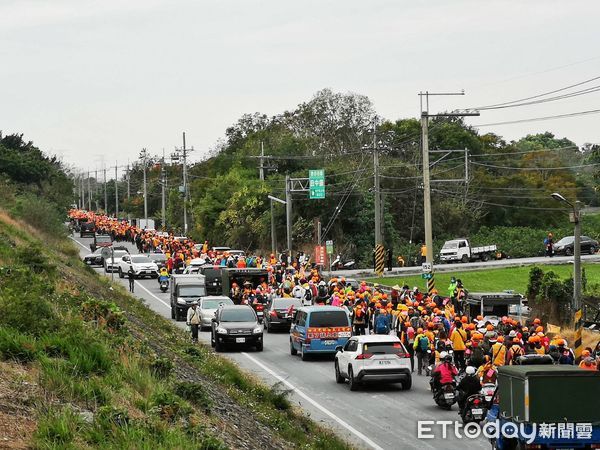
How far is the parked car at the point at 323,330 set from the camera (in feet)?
106

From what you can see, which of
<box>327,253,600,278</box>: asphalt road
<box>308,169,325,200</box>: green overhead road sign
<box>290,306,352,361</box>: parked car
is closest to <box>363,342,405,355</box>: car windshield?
<box>290,306,352,361</box>: parked car

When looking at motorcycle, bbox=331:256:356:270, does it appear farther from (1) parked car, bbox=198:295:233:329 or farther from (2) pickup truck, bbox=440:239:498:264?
(1) parked car, bbox=198:295:233:329

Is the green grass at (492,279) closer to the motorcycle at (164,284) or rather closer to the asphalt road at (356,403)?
the motorcycle at (164,284)

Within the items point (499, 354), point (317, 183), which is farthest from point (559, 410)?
point (317, 183)

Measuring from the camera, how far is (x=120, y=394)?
15367 mm

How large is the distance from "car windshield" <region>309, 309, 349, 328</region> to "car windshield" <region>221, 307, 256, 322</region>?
3.89m

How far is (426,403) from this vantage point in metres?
24.2

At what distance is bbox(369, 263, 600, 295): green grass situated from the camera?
57.5m

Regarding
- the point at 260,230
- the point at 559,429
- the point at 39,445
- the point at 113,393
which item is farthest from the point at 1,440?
the point at 260,230

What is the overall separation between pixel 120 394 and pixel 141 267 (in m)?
51.2

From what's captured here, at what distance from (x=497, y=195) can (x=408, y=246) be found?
1799cm

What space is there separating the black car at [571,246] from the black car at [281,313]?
139 feet

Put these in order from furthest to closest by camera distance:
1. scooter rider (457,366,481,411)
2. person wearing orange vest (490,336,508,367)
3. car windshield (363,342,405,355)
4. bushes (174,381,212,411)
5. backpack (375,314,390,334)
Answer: backpack (375,314,390,334) < car windshield (363,342,405,355) < person wearing orange vest (490,336,508,367) < scooter rider (457,366,481,411) < bushes (174,381,212,411)

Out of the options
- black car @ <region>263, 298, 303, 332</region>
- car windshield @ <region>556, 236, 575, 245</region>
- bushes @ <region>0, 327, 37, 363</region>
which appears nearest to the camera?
bushes @ <region>0, 327, 37, 363</region>
